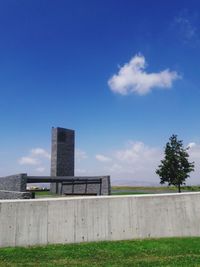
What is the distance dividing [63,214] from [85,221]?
0.83 metres

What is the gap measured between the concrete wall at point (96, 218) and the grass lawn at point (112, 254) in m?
0.61

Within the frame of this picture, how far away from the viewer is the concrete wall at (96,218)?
11.6 metres

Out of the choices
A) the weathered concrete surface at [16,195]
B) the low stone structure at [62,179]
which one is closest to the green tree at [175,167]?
the low stone structure at [62,179]

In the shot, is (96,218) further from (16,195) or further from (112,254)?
(16,195)

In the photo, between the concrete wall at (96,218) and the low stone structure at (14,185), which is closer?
the concrete wall at (96,218)

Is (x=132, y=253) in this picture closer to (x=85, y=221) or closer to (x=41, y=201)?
(x=85, y=221)

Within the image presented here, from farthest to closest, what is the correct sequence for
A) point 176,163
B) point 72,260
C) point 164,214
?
point 176,163 < point 164,214 < point 72,260

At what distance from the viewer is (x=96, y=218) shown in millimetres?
12008

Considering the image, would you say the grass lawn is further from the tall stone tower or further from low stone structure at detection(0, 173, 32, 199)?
the tall stone tower

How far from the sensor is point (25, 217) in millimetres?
11633

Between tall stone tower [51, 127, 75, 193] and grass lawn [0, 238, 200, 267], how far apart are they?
116ft

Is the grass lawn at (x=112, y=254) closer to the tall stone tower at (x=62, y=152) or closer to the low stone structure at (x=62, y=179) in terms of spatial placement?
the low stone structure at (x=62, y=179)

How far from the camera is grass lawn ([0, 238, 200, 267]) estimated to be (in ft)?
28.5

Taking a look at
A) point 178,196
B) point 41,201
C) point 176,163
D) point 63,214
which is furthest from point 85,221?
point 176,163
